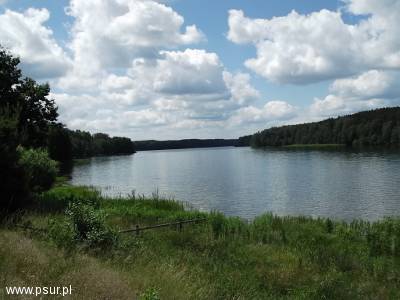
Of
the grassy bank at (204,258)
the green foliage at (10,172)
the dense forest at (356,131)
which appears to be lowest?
the grassy bank at (204,258)

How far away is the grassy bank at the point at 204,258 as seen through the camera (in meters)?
7.51

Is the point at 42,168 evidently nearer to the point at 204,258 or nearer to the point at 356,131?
the point at 204,258

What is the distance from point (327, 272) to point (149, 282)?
7055mm

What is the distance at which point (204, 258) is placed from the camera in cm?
1344

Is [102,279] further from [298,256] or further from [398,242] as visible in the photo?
[398,242]

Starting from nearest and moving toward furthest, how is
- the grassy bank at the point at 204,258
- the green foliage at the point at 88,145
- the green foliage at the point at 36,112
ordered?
1. the grassy bank at the point at 204,258
2. the green foliage at the point at 36,112
3. the green foliage at the point at 88,145

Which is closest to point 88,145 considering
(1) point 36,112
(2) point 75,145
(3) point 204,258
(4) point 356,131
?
(2) point 75,145

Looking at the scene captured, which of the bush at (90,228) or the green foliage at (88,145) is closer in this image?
the bush at (90,228)

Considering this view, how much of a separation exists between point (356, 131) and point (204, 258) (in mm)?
151706

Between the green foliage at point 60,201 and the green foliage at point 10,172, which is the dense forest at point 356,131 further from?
Answer: the green foliage at point 10,172

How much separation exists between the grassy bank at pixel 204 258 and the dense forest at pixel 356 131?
423 feet

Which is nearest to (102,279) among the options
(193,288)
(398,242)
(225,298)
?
(193,288)

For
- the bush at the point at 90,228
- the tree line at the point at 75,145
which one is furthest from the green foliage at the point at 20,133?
the tree line at the point at 75,145

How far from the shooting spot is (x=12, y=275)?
263 inches
